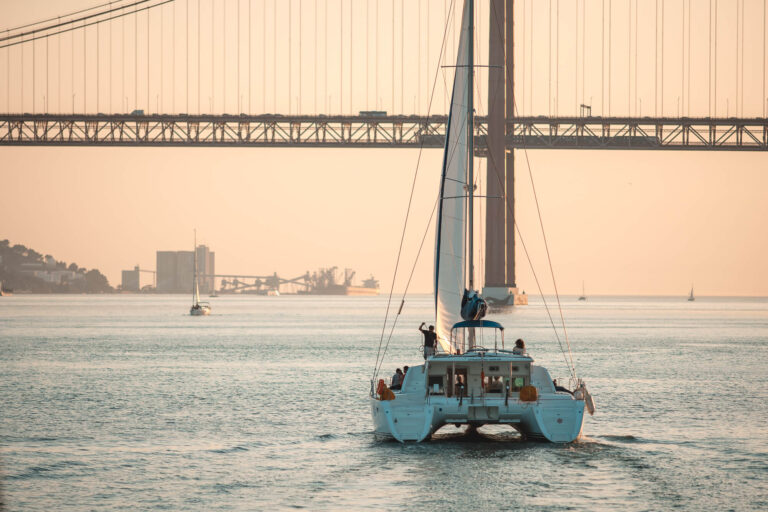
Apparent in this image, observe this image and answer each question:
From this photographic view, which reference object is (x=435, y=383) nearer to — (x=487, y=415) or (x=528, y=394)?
(x=487, y=415)

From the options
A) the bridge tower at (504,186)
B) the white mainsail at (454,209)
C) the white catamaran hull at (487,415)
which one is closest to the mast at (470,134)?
the white mainsail at (454,209)

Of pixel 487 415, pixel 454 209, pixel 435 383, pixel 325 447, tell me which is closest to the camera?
pixel 487 415

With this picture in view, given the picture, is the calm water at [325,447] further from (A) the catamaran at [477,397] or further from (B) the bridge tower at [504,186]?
(B) the bridge tower at [504,186]

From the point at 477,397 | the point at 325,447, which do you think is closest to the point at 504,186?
the point at 325,447

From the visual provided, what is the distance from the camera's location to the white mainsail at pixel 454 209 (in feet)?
97.0


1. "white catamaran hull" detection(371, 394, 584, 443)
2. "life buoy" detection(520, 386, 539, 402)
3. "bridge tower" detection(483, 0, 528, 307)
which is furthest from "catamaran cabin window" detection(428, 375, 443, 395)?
"bridge tower" detection(483, 0, 528, 307)

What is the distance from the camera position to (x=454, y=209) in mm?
30031

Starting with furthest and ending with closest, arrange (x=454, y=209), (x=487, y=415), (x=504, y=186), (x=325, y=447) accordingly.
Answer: (x=504, y=186)
(x=454, y=209)
(x=325, y=447)
(x=487, y=415)

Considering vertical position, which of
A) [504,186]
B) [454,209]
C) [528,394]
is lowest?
[528,394]

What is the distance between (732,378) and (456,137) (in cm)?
2027

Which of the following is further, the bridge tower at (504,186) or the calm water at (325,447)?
the bridge tower at (504,186)

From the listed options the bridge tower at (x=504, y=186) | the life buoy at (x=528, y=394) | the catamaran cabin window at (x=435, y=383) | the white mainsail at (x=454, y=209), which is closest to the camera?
the life buoy at (x=528, y=394)

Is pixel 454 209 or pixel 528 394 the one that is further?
pixel 454 209

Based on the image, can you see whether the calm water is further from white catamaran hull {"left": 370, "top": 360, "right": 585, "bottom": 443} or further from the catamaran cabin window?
the catamaran cabin window
